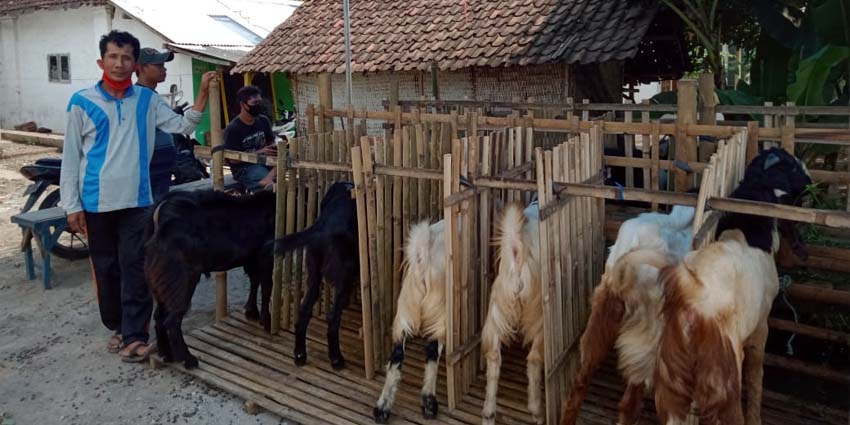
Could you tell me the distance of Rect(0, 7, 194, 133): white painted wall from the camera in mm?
15758

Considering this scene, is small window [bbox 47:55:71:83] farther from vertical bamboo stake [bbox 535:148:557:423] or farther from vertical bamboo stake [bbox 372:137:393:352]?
vertical bamboo stake [bbox 535:148:557:423]

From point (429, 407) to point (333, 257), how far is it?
1167 mm

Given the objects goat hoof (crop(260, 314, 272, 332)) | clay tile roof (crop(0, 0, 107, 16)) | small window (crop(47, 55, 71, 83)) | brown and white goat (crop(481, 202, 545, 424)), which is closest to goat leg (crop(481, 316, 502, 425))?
brown and white goat (crop(481, 202, 545, 424))

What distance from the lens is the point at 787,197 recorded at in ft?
11.8

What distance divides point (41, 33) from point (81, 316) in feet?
50.4

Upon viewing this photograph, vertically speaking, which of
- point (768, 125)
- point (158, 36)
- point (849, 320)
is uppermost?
point (158, 36)

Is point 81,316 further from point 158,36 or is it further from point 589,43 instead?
point 158,36

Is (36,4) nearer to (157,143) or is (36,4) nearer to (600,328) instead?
(157,143)

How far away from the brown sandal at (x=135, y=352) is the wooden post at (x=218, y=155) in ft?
2.17

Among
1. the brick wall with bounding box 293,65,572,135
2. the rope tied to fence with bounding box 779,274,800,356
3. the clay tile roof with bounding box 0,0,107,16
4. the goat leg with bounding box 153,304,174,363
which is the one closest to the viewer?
the rope tied to fence with bounding box 779,274,800,356

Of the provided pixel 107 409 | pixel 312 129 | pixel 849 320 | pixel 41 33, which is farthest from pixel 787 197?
pixel 41 33

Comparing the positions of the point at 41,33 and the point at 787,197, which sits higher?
the point at 41,33

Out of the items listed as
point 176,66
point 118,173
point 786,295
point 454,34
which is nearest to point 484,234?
point 786,295

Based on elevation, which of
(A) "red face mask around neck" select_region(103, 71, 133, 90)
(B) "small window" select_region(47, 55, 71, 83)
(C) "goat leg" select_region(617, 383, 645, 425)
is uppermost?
(B) "small window" select_region(47, 55, 71, 83)
